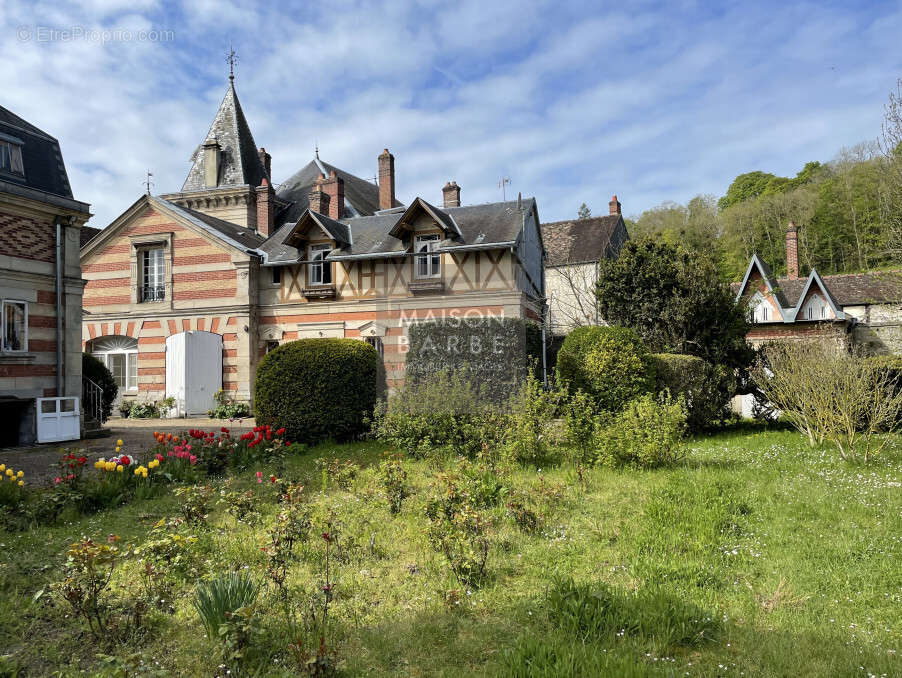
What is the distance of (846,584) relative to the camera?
154 inches

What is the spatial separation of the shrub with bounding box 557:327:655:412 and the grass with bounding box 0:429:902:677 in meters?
3.72

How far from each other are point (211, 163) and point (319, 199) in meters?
5.99

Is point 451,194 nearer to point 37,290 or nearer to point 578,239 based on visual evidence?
point 578,239

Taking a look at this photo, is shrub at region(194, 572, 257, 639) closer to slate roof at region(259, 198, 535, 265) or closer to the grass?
the grass

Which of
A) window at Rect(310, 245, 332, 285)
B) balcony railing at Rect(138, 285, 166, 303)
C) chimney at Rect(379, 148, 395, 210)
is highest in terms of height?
chimney at Rect(379, 148, 395, 210)

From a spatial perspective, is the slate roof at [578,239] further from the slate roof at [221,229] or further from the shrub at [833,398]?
the shrub at [833,398]

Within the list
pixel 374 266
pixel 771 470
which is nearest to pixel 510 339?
pixel 771 470

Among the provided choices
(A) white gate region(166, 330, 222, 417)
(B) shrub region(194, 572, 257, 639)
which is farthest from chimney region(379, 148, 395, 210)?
(B) shrub region(194, 572, 257, 639)

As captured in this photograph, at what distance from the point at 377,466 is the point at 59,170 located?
31.4 ft

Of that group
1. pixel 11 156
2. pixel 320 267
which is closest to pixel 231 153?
pixel 320 267

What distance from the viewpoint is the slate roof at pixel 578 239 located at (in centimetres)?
2714

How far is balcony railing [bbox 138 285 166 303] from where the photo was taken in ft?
61.6

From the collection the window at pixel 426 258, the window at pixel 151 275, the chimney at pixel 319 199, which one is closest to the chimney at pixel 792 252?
the window at pixel 426 258

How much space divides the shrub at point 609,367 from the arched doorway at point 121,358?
1463 cm
